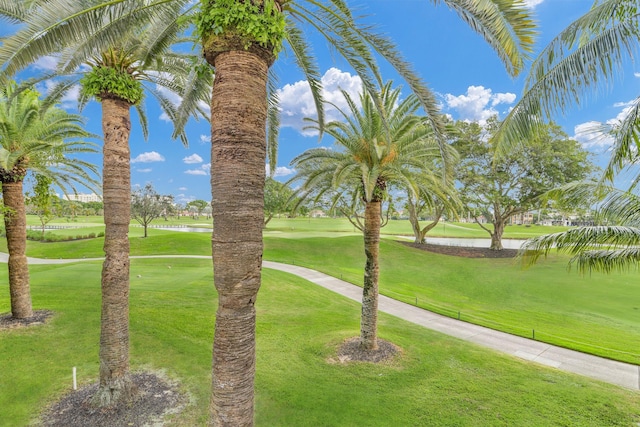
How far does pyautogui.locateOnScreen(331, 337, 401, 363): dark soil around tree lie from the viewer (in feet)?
28.9

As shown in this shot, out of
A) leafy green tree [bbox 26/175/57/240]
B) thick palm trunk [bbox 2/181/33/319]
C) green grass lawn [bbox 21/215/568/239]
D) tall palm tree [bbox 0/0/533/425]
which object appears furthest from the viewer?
green grass lawn [bbox 21/215/568/239]

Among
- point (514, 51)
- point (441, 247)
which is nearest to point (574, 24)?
point (514, 51)

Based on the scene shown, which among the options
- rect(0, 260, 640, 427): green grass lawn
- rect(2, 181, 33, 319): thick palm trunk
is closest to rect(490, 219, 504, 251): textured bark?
rect(0, 260, 640, 427): green grass lawn

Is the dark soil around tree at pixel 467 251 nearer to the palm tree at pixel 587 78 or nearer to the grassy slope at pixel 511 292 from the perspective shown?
the grassy slope at pixel 511 292

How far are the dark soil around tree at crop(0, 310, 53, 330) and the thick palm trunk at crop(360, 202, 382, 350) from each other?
10.3 meters

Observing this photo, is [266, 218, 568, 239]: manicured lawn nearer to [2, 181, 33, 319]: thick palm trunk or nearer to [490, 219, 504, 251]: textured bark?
[490, 219, 504, 251]: textured bark

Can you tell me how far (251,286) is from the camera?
340 cm

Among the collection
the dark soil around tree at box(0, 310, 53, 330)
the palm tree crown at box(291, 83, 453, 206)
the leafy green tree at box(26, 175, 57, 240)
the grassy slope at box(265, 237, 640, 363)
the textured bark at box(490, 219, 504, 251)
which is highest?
the palm tree crown at box(291, 83, 453, 206)

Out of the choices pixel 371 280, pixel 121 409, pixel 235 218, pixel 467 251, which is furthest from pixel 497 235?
pixel 235 218

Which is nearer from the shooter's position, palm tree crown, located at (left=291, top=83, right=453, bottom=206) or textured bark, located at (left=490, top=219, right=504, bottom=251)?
palm tree crown, located at (left=291, top=83, right=453, bottom=206)

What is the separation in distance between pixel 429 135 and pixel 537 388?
6.85 m

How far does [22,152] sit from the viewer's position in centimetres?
915

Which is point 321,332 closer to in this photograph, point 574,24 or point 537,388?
point 537,388

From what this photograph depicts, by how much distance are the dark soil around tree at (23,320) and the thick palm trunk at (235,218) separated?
10628 millimetres
